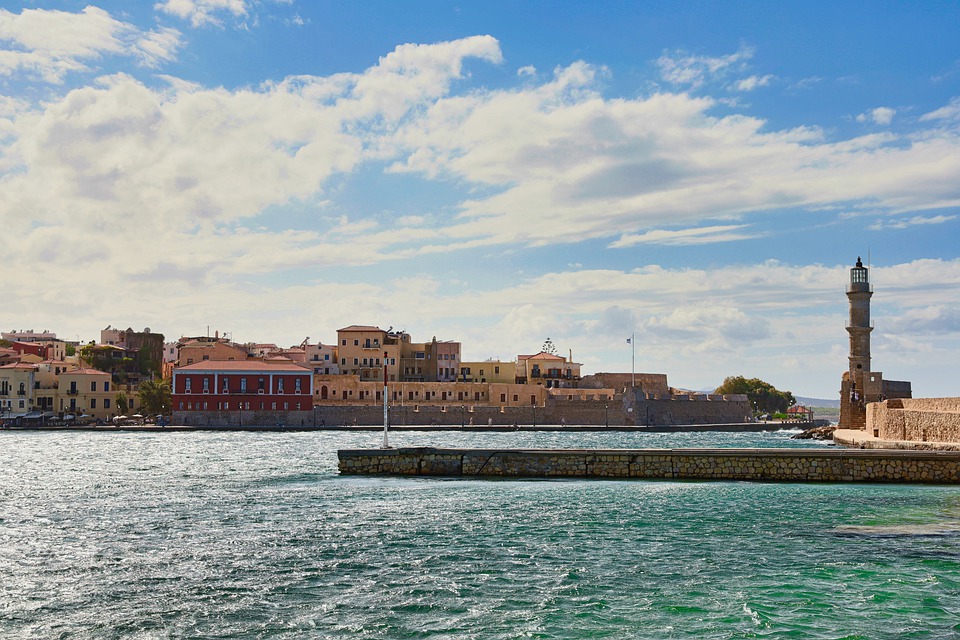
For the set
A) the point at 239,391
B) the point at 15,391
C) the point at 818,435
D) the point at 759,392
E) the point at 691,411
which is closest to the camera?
A: the point at 818,435

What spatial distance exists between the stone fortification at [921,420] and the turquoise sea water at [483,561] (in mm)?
14376

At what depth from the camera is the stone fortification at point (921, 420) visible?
41.0m

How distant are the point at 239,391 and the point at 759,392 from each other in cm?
7394

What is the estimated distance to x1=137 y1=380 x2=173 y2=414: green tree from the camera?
9369cm

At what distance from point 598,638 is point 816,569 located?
5890 mm

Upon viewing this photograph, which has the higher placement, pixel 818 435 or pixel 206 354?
pixel 206 354

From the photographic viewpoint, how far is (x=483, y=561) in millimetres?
17141

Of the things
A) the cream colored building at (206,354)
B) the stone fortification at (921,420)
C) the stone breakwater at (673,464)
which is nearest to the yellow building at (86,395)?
the cream colored building at (206,354)

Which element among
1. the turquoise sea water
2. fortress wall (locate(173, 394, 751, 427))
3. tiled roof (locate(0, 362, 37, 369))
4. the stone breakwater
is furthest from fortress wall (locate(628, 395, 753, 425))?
the turquoise sea water

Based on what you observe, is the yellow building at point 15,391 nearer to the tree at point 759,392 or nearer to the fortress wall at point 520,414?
the fortress wall at point 520,414

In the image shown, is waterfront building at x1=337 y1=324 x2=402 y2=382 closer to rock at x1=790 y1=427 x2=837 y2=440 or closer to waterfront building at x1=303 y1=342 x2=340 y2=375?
waterfront building at x1=303 y1=342 x2=340 y2=375

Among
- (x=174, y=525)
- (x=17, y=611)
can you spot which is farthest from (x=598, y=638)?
(x=174, y=525)

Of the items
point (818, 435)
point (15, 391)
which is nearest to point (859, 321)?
point (818, 435)

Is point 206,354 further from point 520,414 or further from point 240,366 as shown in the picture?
point 520,414
